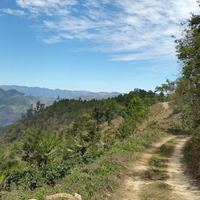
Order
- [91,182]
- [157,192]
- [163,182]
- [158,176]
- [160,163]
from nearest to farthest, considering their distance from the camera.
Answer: [157,192], [91,182], [163,182], [158,176], [160,163]

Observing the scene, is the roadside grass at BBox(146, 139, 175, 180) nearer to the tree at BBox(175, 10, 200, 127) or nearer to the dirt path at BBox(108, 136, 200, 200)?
the dirt path at BBox(108, 136, 200, 200)

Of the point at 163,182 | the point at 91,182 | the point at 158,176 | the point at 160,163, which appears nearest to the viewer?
the point at 91,182

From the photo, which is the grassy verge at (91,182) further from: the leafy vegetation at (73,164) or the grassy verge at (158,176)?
the grassy verge at (158,176)

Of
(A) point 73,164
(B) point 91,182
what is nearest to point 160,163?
(A) point 73,164

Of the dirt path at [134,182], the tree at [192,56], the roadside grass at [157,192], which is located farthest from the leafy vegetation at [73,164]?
the tree at [192,56]

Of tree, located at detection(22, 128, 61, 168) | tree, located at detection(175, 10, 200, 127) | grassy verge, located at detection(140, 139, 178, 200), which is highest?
tree, located at detection(175, 10, 200, 127)

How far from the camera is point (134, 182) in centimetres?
1117

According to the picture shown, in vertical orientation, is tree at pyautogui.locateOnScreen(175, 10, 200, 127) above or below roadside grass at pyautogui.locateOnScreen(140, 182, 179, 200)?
above

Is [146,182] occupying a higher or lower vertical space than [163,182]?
lower

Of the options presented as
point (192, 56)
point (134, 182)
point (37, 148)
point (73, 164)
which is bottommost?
point (37, 148)

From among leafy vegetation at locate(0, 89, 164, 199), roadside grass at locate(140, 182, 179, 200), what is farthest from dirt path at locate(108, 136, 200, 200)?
leafy vegetation at locate(0, 89, 164, 199)

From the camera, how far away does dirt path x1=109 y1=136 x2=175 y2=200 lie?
928 cm

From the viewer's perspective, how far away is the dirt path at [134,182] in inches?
365

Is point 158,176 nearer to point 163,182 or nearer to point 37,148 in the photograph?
point 163,182
